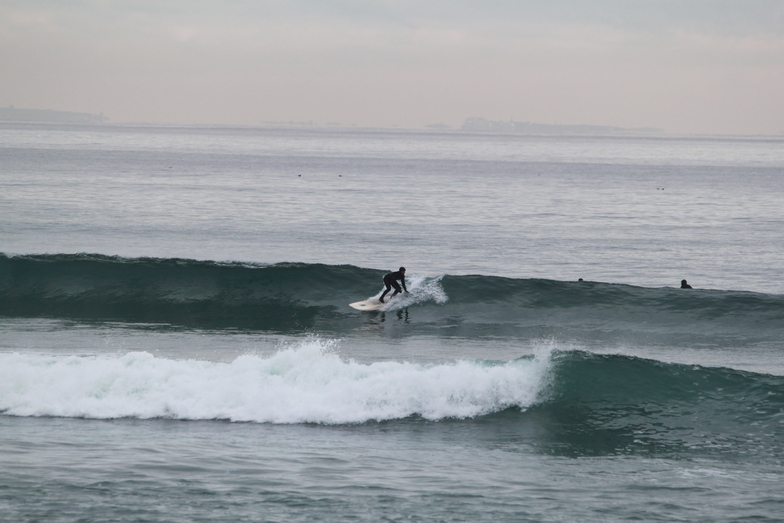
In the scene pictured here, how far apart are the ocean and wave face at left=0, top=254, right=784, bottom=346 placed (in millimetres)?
93

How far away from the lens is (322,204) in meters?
59.3

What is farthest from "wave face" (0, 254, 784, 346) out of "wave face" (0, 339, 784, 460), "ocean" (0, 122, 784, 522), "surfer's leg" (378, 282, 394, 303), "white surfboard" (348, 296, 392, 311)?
"wave face" (0, 339, 784, 460)

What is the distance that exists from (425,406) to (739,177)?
354 ft

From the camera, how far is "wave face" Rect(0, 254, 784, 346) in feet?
68.5

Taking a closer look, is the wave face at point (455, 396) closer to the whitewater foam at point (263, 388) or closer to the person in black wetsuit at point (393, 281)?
the whitewater foam at point (263, 388)

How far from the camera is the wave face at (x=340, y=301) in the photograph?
20.9 meters

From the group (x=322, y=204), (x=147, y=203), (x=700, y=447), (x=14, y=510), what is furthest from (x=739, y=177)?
(x=14, y=510)

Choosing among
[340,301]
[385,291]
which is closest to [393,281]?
[385,291]

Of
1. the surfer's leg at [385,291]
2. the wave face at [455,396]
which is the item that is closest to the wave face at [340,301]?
the surfer's leg at [385,291]

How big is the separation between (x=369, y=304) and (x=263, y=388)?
9381mm

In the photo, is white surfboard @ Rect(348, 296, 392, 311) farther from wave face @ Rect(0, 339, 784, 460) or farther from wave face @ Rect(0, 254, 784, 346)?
wave face @ Rect(0, 339, 784, 460)

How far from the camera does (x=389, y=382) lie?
45.9 ft

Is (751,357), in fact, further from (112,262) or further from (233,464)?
(112,262)

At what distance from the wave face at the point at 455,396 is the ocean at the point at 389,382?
48mm
